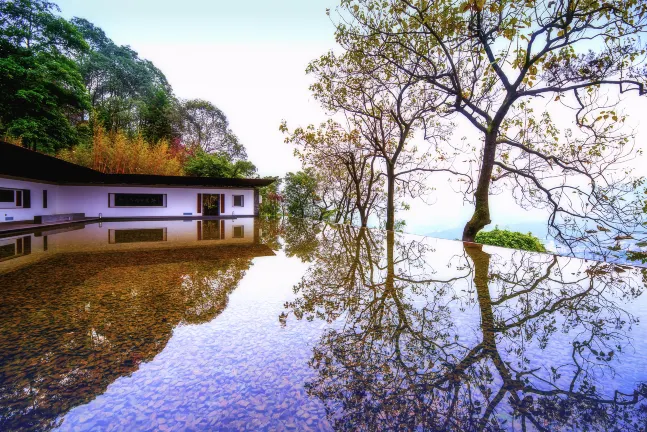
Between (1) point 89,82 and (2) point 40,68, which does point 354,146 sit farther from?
(1) point 89,82

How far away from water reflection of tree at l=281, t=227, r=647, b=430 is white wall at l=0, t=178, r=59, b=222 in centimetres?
1268

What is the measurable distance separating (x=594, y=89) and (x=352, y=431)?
27.3 ft

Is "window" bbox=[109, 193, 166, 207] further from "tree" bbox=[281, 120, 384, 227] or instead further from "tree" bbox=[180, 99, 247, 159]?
"tree" bbox=[180, 99, 247, 159]

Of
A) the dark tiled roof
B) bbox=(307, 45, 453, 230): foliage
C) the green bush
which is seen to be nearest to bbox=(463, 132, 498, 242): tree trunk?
the green bush

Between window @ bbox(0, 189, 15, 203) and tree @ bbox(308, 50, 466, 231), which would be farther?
window @ bbox(0, 189, 15, 203)

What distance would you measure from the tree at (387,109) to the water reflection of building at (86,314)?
6.77 meters

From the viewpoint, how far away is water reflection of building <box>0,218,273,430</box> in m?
1.70

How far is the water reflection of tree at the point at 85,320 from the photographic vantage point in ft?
5.49

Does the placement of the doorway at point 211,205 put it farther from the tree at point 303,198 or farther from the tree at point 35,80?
the tree at point 35,80

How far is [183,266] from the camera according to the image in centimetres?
500

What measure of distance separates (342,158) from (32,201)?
12.3 metres

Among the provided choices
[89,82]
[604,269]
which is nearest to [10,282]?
[604,269]

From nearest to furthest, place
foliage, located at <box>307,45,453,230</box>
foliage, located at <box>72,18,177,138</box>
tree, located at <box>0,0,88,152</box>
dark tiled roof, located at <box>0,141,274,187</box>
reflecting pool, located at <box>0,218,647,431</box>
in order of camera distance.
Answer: reflecting pool, located at <box>0,218,647,431</box> < dark tiled roof, located at <box>0,141,274,187</box> < foliage, located at <box>307,45,453,230</box> < tree, located at <box>0,0,88,152</box> < foliage, located at <box>72,18,177,138</box>

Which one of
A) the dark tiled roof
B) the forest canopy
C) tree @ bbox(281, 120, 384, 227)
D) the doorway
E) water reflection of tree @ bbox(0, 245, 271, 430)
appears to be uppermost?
the forest canopy
